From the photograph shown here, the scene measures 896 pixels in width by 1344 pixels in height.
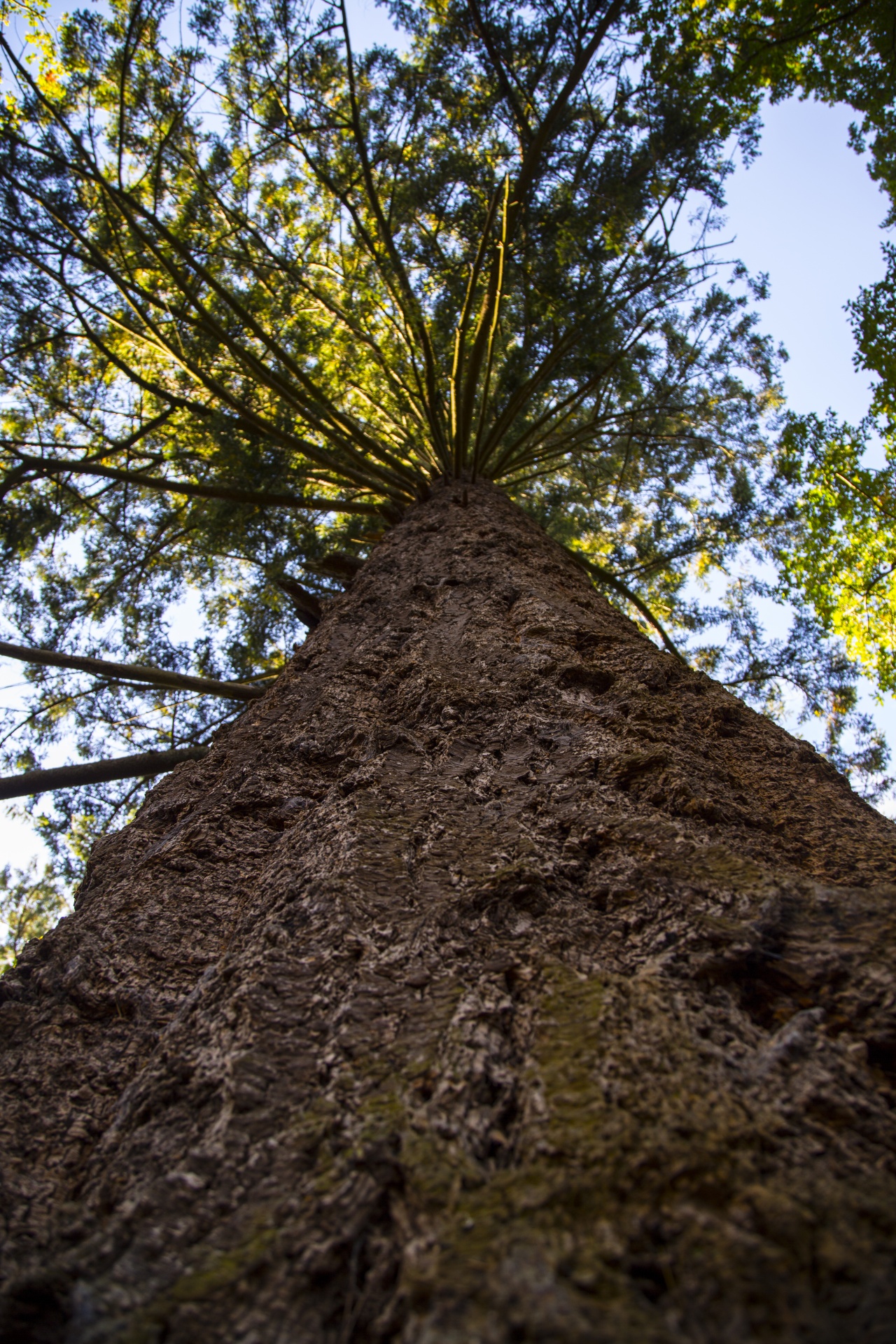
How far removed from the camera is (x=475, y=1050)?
0.85 metres

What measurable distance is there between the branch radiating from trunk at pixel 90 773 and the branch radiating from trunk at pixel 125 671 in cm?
45

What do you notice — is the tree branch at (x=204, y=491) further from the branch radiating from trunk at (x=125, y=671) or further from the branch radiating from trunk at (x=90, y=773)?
the branch radiating from trunk at (x=90, y=773)

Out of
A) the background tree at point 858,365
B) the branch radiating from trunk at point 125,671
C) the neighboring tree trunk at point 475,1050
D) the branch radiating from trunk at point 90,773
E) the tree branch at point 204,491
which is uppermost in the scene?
the background tree at point 858,365

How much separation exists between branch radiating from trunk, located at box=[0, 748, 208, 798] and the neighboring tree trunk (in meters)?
1.24

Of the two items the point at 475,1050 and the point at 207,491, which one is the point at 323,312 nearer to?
the point at 207,491

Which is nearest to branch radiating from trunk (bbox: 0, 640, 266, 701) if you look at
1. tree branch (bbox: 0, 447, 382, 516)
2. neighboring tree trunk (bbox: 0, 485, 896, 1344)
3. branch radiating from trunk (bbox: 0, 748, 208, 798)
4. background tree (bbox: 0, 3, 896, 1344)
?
background tree (bbox: 0, 3, 896, 1344)

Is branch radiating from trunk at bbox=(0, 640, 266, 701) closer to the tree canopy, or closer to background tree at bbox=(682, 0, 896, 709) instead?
the tree canopy

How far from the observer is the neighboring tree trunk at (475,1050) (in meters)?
0.59

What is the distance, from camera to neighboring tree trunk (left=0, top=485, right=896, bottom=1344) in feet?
1.95

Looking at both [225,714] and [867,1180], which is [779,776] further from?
[225,714]

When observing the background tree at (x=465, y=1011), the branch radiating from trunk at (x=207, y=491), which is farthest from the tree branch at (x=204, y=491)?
the background tree at (x=465, y=1011)

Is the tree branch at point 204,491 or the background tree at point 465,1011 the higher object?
the tree branch at point 204,491

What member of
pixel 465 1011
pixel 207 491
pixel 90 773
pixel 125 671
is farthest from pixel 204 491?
pixel 465 1011

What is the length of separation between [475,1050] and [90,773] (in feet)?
8.12
